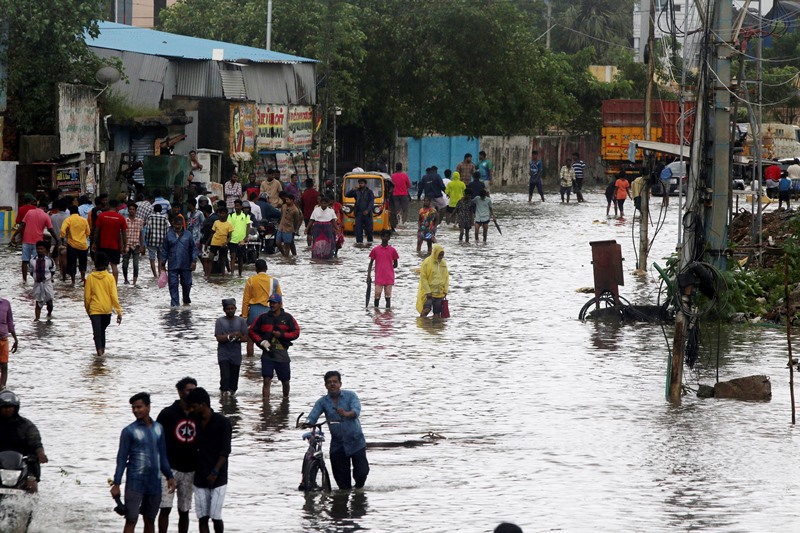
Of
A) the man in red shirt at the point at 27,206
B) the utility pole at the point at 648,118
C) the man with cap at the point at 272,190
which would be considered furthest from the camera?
the man with cap at the point at 272,190

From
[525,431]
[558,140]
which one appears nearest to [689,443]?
[525,431]

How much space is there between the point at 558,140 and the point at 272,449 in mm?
51794

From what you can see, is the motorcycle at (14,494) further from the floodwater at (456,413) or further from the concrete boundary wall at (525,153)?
the concrete boundary wall at (525,153)

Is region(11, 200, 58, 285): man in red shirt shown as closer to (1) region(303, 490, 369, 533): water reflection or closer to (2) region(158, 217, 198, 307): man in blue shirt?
(2) region(158, 217, 198, 307): man in blue shirt

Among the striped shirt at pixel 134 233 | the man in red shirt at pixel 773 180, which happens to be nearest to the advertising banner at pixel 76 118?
the striped shirt at pixel 134 233

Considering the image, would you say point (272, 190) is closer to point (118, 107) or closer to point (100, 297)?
point (118, 107)

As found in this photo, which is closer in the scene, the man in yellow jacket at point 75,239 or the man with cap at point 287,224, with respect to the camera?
the man in yellow jacket at point 75,239

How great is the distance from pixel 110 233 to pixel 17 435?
1389 centimetres

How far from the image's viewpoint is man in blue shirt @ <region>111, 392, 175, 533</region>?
948cm

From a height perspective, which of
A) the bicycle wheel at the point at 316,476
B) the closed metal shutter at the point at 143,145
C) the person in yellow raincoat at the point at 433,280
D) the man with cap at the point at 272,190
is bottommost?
the bicycle wheel at the point at 316,476

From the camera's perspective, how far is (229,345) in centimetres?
1497

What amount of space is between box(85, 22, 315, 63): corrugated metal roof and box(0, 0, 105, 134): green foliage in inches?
192

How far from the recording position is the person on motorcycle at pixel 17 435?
384 inches

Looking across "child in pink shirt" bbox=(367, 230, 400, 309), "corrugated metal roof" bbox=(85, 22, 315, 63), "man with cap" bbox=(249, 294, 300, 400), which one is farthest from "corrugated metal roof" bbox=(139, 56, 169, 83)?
"man with cap" bbox=(249, 294, 300, 400)
